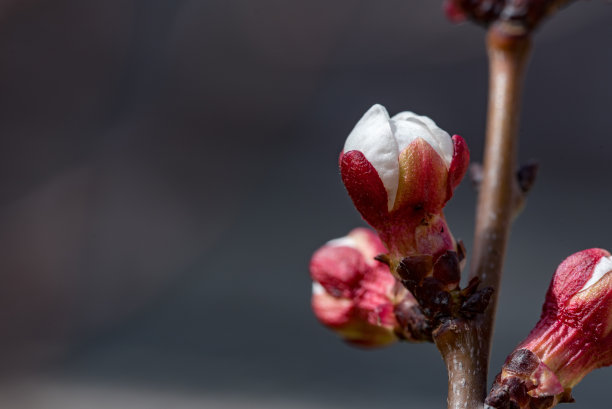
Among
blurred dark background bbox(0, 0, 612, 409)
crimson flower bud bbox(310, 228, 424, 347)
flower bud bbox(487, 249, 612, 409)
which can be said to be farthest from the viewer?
blurred dark background bbox(0, 0, 612, 409)

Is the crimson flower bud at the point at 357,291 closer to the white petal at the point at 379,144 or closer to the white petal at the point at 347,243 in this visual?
the white petal at the point at 347,243

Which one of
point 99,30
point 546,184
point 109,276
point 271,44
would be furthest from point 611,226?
point 99,30

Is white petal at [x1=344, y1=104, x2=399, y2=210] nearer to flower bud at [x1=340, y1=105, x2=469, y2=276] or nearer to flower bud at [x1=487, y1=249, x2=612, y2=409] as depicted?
flower bud at [x1=340, y1=105, x2=469, y2=276]

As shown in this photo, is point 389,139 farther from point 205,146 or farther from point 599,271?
point 205,146

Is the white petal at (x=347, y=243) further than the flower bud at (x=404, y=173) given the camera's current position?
Yes

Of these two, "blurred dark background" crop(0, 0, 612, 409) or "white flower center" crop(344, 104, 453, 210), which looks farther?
"blurred dark background" crop(0, 0, 612, 409)

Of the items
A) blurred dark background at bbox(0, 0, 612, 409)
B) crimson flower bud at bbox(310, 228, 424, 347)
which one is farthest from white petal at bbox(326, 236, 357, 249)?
blurred dark background at bbox(0, 0, 612, 409)

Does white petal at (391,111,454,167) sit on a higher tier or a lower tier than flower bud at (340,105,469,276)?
higher

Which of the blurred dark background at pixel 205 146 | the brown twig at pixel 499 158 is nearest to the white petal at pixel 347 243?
the brown twig at pixel 499 158
